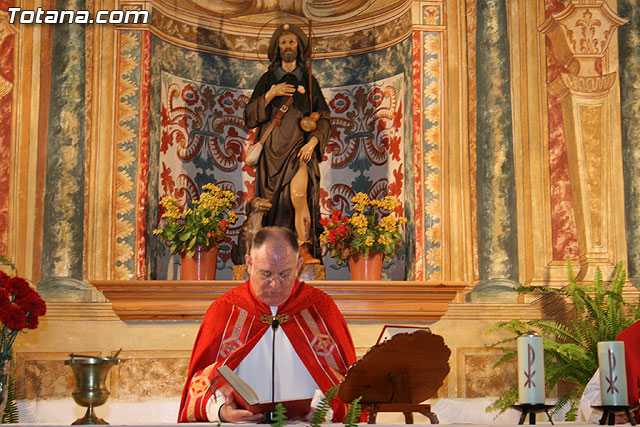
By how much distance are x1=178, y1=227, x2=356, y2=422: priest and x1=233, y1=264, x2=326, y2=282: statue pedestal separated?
1.96m

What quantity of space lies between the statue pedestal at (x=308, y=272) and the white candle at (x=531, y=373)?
3.91m

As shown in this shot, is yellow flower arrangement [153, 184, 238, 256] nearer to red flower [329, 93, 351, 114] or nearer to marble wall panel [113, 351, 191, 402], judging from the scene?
marble wall panel [113, 351, 191, 402]

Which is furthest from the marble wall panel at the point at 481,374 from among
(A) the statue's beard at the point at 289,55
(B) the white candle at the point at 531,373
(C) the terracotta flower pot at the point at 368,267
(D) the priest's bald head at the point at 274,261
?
(B) the white candle at the point at 531,373

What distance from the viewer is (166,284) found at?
6.77 m

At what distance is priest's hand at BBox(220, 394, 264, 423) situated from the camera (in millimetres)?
4039

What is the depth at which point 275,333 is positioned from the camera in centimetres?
464

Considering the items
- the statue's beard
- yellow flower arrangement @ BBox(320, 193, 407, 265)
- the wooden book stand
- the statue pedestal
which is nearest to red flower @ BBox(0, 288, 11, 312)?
the wooden book stand

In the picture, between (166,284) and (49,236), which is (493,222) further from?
(49,236)

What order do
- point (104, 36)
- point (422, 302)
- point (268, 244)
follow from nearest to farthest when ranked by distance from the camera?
point (268, 244) < point (422, 302) < point (104, 36)

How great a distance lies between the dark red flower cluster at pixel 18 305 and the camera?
436cm

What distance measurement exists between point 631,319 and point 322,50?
3.78m

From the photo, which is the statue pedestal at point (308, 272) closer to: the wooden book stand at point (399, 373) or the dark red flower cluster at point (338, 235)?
the dark red flower cluster at point (338, 235)

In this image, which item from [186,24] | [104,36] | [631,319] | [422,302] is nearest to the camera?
[631,319]

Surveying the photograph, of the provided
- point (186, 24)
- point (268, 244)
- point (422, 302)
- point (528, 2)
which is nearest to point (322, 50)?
point (186, 24)
